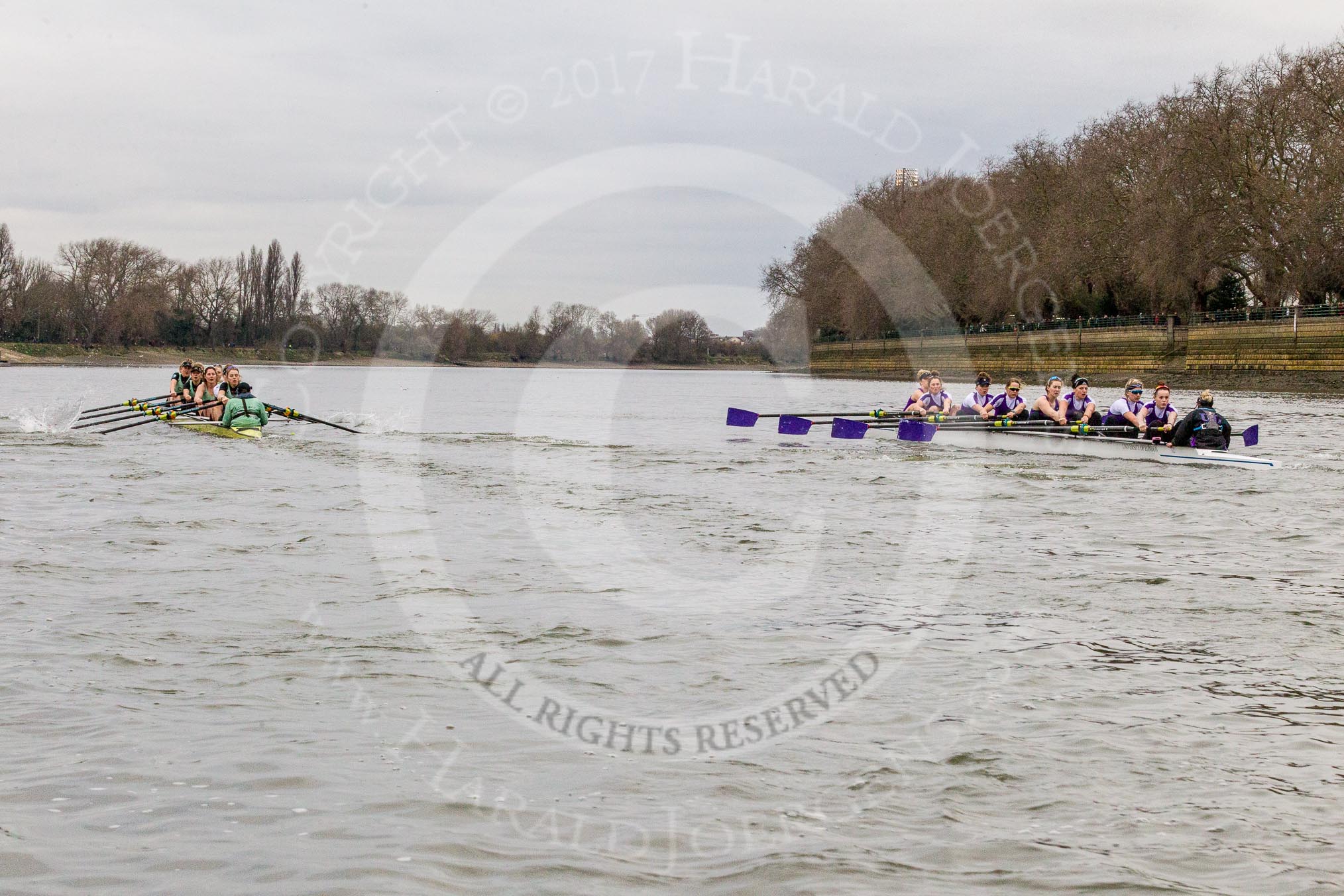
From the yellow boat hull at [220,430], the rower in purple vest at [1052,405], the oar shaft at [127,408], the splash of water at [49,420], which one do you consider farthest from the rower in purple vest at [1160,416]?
the splash of water at [49,420]

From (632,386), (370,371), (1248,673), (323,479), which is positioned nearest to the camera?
(1248,673)

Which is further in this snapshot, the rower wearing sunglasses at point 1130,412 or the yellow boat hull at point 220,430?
the yellow boat hull at point 220,430

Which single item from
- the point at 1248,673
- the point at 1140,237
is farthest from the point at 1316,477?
the point at 1140,237

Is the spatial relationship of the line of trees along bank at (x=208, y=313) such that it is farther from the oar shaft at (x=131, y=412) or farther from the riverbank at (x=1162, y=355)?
the oar shaft at (x=131, y=412)

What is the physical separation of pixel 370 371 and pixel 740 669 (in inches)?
5055

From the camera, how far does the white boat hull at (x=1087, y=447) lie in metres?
20.2

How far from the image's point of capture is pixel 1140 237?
53.4 m

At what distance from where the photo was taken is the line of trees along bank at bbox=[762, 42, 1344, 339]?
49.1m

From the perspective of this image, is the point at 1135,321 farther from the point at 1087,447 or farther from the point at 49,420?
the point at 49,420

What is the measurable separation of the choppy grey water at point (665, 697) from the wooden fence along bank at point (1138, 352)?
130 feet

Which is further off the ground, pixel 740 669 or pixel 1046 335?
pixel 1046 335

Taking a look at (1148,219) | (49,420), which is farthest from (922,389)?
(1148,219)

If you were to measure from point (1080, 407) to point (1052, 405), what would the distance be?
49 cm

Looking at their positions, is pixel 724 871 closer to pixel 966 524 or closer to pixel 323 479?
pixel 966 524
